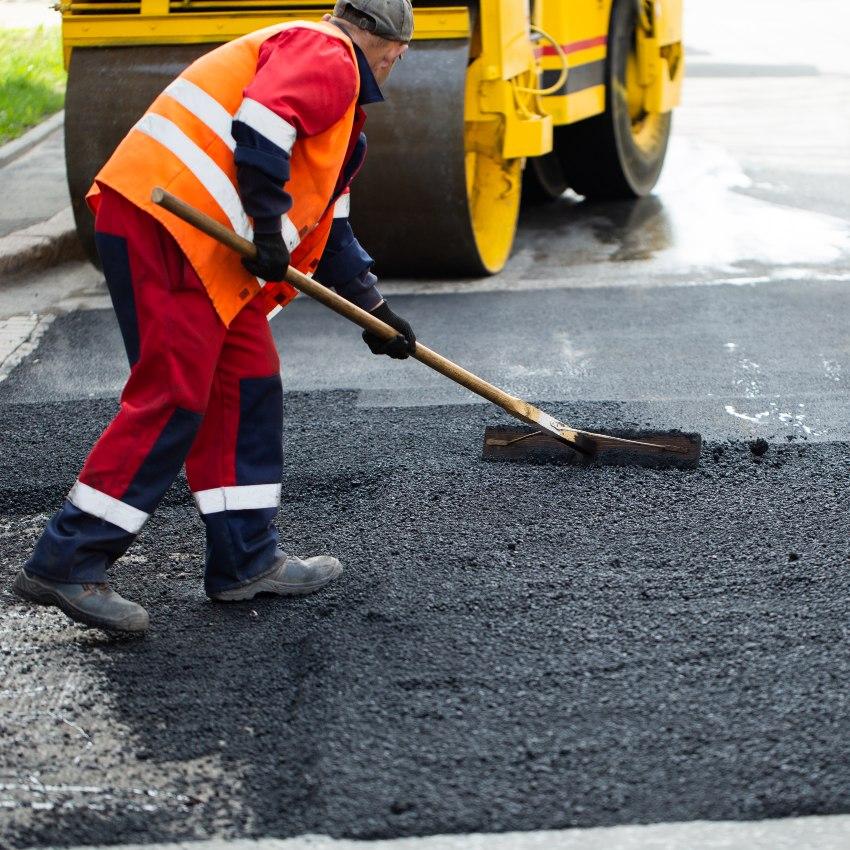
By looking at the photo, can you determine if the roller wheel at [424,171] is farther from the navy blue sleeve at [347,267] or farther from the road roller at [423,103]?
the navy blue sleeve at [347,267]

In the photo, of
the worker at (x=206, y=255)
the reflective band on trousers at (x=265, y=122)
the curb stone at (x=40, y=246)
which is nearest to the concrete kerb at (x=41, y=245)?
the curb stone at (x=40, y=246)

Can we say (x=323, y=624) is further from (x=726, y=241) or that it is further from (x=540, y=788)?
(x=726, y=241)

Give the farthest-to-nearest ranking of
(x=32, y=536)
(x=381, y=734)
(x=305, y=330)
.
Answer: (x=305, y=330), (x=32, y=536), (x=381, y=734)

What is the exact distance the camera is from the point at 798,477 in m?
4.20

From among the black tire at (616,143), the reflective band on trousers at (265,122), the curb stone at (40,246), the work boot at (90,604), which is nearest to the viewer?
the reflective band on trousers at (265,122)

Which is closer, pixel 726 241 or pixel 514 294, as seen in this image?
pixel 514 294

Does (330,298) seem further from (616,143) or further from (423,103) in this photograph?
(616,143)

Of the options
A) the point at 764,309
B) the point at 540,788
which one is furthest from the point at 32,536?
the point at 764,309

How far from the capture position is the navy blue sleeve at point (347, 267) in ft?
12.7

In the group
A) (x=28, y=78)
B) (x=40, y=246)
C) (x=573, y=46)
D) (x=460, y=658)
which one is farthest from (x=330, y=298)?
(x=28, y=78)

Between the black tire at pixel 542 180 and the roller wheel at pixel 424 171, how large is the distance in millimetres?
1677

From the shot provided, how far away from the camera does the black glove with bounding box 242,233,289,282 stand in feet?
10.6

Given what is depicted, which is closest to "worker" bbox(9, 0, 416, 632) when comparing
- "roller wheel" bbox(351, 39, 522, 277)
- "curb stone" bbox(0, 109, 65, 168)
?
"roller wheel" bbox(351, 39, 522, 277)

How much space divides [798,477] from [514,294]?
2503 millimetres
